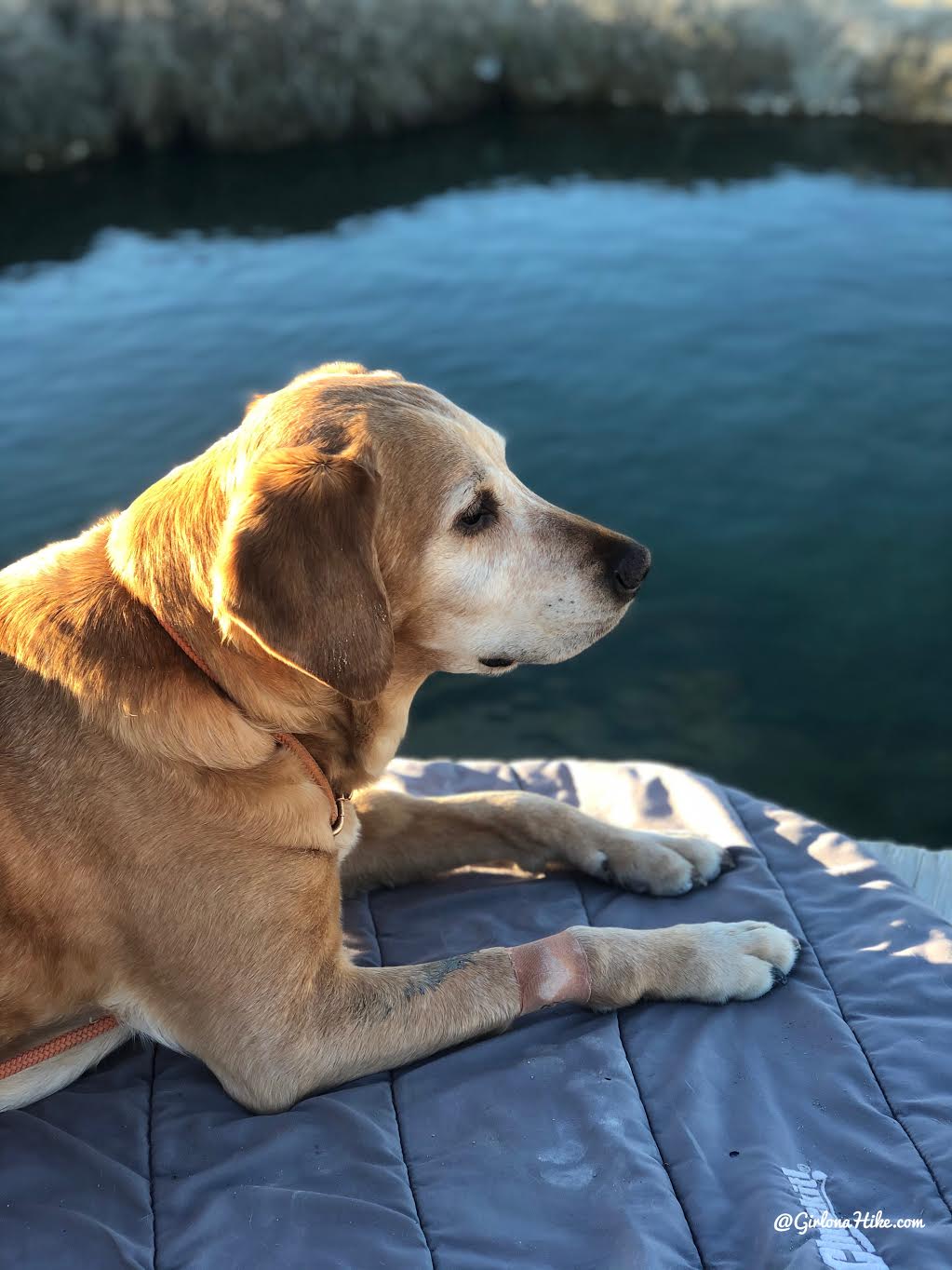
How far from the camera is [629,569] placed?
97.0 inches

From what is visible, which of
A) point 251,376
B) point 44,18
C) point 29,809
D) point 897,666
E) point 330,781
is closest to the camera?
point 29,809

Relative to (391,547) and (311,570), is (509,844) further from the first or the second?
(311,570)

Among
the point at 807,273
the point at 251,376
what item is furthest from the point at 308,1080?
the point at 807,273

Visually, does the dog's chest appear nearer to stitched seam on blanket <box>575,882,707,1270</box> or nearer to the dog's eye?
the dog's eye

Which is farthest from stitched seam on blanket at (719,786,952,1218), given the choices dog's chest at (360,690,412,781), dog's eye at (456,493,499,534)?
dog's eye at (456,493,499,534)

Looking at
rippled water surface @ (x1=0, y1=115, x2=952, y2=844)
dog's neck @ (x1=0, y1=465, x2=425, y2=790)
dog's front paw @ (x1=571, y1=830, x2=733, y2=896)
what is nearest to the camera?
dog's neck @ (x1=0, y1=465, x2=425, y2=790)

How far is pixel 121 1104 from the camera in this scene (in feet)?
7.20

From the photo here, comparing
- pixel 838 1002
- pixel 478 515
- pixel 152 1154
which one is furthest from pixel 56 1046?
pixel 838 1002

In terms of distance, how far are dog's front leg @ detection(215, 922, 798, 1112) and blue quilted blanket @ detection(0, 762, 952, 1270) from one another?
0.15 feet

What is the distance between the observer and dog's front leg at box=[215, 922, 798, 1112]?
6.99 feet

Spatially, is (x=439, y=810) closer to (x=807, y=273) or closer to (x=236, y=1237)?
(x=236, y=1237)

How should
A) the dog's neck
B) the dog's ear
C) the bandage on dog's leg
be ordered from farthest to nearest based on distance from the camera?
the bandage on dog's leg, the dog's neck, the dog's ear

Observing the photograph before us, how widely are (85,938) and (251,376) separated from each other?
16.7 ft

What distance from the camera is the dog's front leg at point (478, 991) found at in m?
2.13
